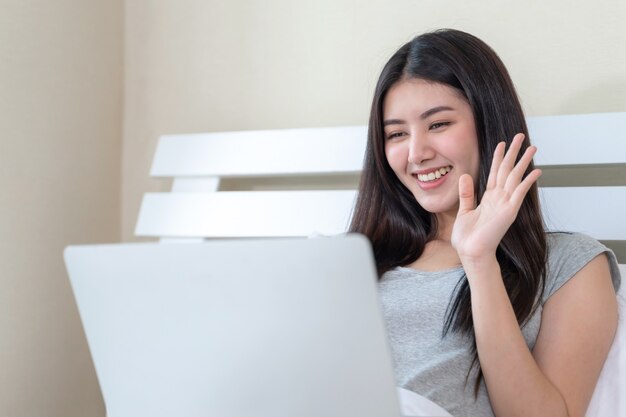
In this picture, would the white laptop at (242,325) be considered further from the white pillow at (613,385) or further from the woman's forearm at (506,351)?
the white pillow at (613,385)

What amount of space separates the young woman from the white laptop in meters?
0.39

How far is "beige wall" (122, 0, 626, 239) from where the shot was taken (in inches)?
60.7

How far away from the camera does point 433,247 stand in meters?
1.41

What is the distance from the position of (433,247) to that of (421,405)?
0.51 meters

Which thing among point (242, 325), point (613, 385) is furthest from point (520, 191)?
point (242, 325)

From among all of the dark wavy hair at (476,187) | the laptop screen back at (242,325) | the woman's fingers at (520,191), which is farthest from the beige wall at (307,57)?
the laptop screen back at (242,325)

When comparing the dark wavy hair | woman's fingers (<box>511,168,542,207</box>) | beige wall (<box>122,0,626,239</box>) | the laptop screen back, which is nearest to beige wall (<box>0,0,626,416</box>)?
beige wall (<box>122,0,626,239</box>)

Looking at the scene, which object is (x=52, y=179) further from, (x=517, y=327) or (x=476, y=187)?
(x=517, y=327)

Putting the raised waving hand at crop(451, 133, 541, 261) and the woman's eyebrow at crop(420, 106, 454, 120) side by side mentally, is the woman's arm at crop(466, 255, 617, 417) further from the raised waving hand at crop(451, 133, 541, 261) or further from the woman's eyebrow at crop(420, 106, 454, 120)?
the woman's eyebrow at crop(420, 106, 454, 120)

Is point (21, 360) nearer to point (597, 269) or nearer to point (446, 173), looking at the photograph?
point (446, 173)

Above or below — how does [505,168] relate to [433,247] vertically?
above

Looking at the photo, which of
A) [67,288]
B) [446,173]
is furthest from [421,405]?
[67,288]

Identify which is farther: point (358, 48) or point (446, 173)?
point (358, 48)

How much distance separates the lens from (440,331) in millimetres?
1218
